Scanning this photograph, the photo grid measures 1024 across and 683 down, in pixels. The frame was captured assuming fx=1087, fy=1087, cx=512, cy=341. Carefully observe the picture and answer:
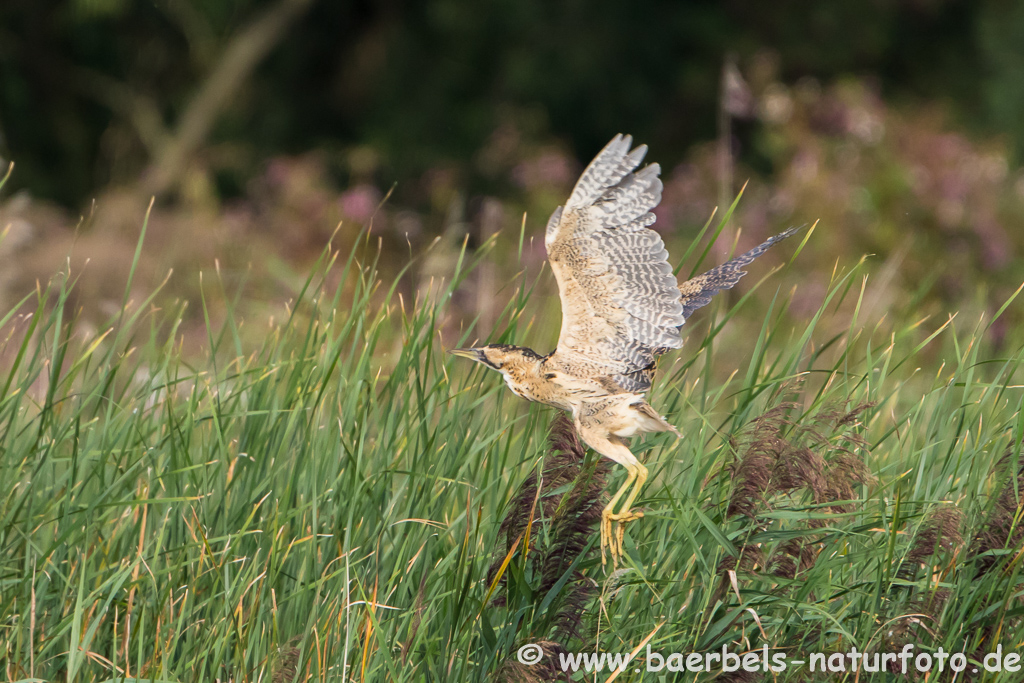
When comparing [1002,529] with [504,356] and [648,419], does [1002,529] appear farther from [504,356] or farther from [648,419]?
[504,356]

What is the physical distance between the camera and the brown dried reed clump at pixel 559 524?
5.78 feet

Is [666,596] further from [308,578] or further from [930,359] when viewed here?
[930,359]

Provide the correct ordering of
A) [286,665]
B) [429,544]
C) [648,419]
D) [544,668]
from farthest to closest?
[429,544], [286,665], [544,668], [648,419]

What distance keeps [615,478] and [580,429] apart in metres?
0.66

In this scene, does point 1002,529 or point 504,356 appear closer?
point 504,356

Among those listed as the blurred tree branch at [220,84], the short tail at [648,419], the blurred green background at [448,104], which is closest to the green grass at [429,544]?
the short tail at [648,419]

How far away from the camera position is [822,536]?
206 centimetres

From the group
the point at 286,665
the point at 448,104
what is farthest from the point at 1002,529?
the point at 448,104

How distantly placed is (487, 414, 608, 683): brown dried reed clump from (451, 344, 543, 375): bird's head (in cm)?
24

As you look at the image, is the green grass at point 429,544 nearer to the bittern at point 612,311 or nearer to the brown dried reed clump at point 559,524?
the brown dried reed clump at point 559,524

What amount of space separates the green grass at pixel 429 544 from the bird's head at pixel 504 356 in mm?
333

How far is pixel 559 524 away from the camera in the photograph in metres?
1.84

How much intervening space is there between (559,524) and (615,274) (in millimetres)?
494

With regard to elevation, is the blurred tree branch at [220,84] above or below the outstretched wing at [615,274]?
below
